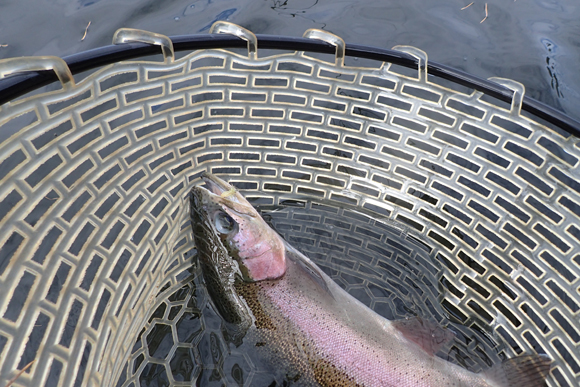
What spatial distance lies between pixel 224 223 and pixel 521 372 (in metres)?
1.82

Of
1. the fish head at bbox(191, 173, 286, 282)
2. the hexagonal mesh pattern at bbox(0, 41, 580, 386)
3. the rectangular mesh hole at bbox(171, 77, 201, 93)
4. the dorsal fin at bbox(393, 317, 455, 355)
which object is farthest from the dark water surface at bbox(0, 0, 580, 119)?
the dorsal fin at bbox(393, 317, 455, 355)

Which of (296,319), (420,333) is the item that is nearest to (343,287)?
(420,333)

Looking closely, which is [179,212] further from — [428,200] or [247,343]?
[428,200]

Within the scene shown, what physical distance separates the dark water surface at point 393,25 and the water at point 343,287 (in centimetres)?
146

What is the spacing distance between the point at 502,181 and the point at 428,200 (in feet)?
1.46

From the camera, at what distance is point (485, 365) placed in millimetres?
2598

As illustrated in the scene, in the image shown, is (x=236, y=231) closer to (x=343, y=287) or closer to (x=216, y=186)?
(x=216, y=186)

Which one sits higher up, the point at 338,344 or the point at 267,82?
the point at 267,82

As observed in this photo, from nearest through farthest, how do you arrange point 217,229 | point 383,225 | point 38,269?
1. point 38,269
2. point 217,229
3. point 383,225

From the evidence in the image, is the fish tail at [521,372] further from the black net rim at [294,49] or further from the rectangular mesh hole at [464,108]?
the rectangular mesh hole at [464,108]

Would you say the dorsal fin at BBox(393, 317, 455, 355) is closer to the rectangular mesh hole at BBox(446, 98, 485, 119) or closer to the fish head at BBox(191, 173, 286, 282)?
the fish head at BBox(191, 173, 286, 282)

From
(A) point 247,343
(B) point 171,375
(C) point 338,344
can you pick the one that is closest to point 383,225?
(C) point 338,344

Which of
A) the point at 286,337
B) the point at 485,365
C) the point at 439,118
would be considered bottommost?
the point at 485,365

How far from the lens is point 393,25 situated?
329cm
